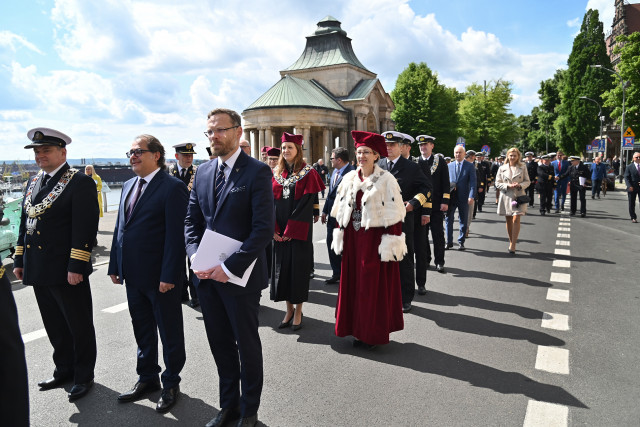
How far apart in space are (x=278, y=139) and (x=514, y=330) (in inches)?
1909

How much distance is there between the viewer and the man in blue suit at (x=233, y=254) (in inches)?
128

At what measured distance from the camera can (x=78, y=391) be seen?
3951 millimetres

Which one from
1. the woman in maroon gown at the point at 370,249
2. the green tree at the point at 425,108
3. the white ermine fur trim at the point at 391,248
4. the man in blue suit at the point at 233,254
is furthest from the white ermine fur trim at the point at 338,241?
the green tree at the point at 425,108

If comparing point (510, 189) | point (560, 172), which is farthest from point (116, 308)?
point (560, 172)

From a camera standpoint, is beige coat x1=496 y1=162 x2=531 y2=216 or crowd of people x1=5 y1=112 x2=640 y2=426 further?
beige coat x1=496 y1=162 x2=531 y2=216

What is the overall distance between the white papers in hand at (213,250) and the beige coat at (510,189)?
27.5ft

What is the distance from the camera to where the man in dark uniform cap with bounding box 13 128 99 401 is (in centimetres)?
394

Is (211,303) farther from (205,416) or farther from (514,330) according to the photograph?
(514,330)

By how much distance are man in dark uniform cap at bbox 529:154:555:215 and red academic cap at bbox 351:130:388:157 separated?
14.7m

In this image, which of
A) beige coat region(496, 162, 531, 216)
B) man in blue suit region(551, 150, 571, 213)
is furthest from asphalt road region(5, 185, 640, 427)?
man in blue suit region(551, 150, 571, 213)

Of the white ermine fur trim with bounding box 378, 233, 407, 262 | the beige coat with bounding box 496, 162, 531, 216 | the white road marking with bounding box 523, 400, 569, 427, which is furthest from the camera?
the beige coat with bounding box 496, 162, 531, 216

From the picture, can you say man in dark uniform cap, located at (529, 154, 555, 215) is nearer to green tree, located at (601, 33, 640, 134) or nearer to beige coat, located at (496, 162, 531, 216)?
beige coat, located at (496, 162, 531, 216)

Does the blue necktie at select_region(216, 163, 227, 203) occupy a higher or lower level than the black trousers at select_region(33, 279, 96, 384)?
higher

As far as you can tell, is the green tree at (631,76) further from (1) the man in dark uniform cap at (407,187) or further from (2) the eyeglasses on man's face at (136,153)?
(2) the eyeglasses on man's face at (136,153)
